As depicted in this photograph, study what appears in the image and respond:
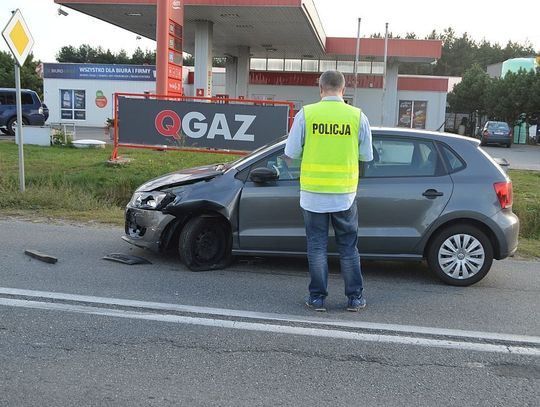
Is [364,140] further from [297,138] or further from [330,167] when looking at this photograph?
[297,138]

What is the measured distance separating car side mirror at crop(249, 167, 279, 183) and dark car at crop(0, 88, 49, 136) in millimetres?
19786

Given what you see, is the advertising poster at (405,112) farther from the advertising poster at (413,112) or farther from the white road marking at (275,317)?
the white road marking at (275,317)

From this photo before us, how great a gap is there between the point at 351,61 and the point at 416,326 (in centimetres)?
3584

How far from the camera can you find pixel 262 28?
27797mm

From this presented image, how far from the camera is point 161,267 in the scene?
6.20 meters

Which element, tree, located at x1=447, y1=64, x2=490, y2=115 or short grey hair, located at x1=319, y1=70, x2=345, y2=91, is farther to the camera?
tree, located at x1=447, y1=64, x2=490, y2=115

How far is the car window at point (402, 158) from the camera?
591 centimetres

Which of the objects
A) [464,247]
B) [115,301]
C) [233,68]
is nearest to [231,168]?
[115,301]

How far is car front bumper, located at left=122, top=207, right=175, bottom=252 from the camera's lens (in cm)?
609

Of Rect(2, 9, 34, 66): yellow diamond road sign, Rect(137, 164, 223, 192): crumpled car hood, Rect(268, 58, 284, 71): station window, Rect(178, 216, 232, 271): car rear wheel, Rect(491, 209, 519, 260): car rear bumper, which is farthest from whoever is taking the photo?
Rect(268, 58, 284, 71): station window

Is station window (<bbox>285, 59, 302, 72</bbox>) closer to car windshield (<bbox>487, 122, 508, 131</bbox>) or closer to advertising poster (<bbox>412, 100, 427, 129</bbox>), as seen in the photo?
advertising poster (<bbox>412, 100, 427, 129</bbox>)

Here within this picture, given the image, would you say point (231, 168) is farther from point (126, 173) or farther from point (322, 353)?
point (126, 173)

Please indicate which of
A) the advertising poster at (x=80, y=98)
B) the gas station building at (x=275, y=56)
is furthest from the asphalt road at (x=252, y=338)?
the advertising poster at (x=80, y=98)

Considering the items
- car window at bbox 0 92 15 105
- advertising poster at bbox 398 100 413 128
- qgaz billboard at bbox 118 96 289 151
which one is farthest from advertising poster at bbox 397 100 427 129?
qgaz billboard at bbox 118 96 289 151
